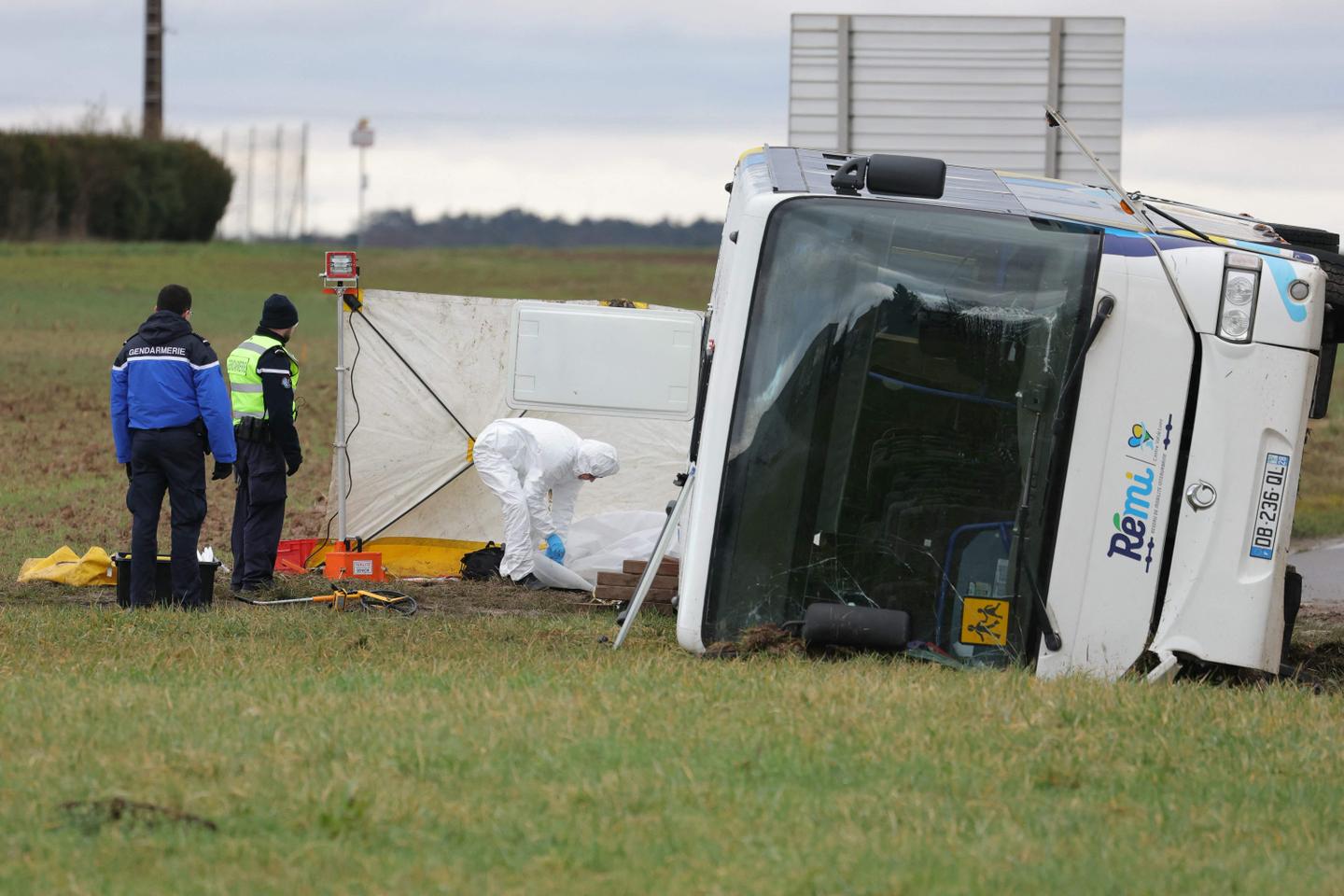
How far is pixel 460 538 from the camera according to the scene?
40.2 feet

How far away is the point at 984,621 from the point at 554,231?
72928 millimetres

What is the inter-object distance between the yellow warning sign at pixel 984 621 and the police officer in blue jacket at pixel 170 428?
180 inches

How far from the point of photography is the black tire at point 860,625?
649 centimetres

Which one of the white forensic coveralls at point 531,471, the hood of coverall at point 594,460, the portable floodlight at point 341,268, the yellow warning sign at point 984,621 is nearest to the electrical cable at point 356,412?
the portable floodlight at point 341,268

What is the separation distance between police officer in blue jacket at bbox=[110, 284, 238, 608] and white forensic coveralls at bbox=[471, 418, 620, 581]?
2.08 metres

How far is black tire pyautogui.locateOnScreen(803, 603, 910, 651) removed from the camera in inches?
255

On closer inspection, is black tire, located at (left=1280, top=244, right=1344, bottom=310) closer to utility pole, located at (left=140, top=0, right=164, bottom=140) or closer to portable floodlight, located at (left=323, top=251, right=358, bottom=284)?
portable floodlight, located at (left=323, top=251, right=358, bottom=284)

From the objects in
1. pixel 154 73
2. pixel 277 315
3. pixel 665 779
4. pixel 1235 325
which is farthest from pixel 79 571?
pixel 154 73

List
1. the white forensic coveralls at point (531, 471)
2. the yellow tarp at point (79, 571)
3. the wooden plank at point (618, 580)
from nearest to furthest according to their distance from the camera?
the wooden plank at point (618, 580)
the yellow tarp at point (79, 571)
the white forensic coveralls at point (531, 471)

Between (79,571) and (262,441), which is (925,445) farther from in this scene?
(79,571)

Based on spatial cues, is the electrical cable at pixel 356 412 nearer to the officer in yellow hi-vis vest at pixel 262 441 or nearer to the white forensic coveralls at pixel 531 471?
the white forensic coveralls at pixel 531 471

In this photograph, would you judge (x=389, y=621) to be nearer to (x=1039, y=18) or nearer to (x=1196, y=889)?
(x=1196, y=889)

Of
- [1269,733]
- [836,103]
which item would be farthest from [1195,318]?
[836,103]

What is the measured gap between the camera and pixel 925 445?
6.49 meters
